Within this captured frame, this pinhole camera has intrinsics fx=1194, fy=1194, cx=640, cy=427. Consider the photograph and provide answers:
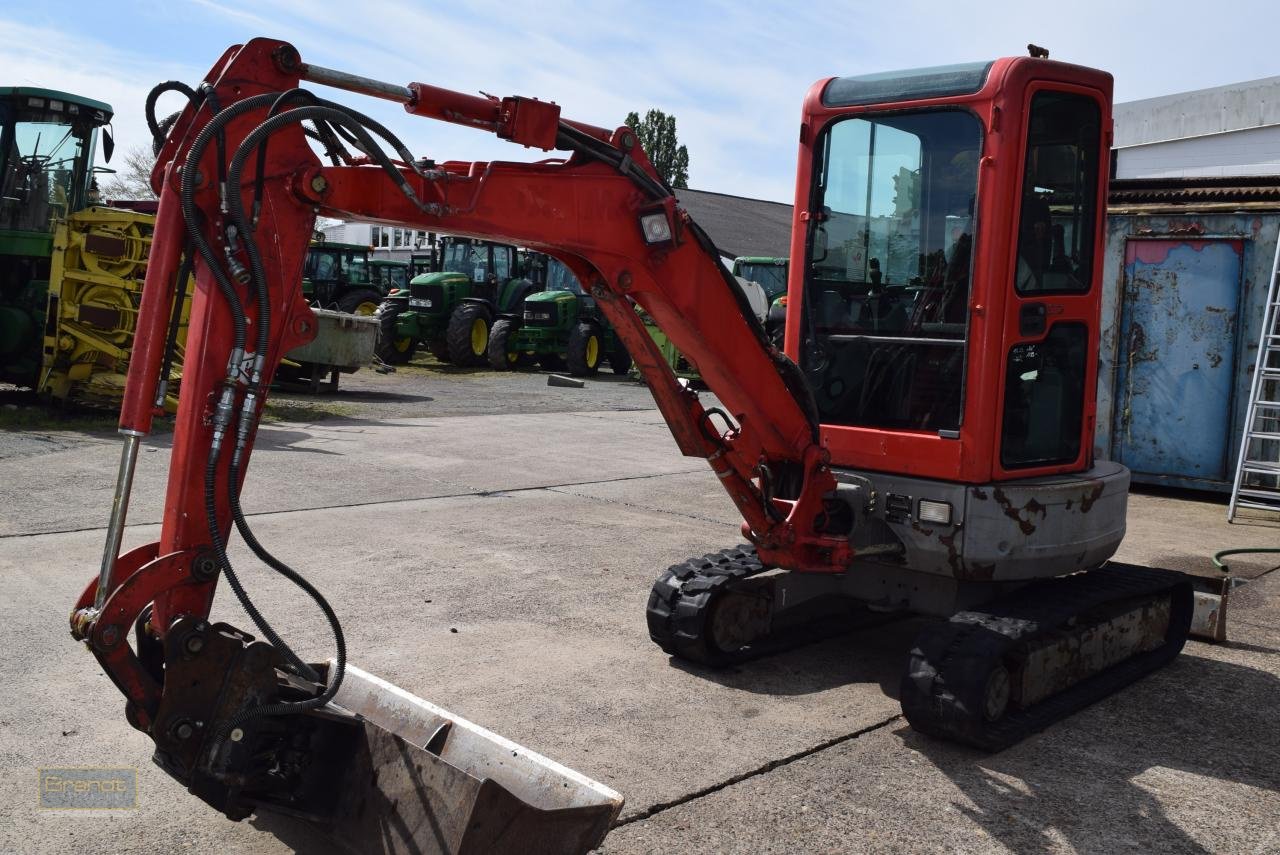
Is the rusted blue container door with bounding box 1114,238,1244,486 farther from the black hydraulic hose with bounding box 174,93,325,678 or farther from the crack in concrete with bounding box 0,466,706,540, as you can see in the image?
the black hydraulic hose with bounding box 174,93,325,678

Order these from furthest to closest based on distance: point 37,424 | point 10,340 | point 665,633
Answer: point 10,340, point 37,424, point 665,633

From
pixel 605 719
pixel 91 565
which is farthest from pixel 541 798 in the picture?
pixel 91 565

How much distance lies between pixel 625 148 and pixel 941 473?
199 centimetres

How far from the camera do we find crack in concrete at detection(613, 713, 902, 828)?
402 cm

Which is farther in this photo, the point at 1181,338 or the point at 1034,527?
the point at 1181,338

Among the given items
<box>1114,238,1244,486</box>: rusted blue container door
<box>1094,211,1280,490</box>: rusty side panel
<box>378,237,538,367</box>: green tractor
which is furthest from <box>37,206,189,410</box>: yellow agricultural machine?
<box>378,237,538,367</box>: green tractor

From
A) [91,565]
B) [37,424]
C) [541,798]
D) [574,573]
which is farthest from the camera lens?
[37,424]

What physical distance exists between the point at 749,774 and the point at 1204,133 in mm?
16508

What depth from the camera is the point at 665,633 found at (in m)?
5.55

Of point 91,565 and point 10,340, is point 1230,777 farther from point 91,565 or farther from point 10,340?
point 10,340

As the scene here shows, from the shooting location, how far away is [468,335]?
2398 centimetres

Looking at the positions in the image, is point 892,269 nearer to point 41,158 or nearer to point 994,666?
point 994,666

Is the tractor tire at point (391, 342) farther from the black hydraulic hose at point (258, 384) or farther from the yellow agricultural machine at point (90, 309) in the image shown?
the black hydraulic hose at point (258, 384)
